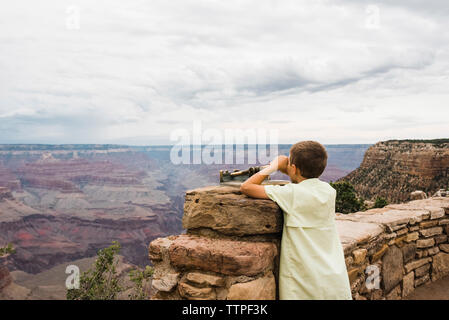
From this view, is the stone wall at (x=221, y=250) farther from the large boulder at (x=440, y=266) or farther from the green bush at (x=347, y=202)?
the green bush at (x=347, y=202)

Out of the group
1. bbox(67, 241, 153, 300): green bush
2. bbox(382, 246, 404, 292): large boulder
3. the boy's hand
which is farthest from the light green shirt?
bbox(67, 241, 153, 300): green bush

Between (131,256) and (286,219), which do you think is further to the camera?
(131,256)

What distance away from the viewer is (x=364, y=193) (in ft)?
121

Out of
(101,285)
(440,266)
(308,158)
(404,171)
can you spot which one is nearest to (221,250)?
(308,158)

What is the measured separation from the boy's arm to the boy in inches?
2.6

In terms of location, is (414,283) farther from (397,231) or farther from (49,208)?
(49,208)

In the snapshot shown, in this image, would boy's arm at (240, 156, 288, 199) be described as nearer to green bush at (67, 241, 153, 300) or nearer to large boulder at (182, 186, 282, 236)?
large boulder at (182, 186, 282, 236)

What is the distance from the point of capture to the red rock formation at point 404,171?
3556 cm

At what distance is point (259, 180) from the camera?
8.05 ft

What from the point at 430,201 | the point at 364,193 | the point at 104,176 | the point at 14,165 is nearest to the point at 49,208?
the point at 104,176

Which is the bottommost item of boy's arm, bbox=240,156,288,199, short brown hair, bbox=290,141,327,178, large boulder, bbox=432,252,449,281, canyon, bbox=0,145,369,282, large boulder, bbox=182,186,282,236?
canyon, bbox=0,145,369,282

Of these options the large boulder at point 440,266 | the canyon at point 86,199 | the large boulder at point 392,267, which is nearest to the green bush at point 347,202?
the large boulder at point 440,266

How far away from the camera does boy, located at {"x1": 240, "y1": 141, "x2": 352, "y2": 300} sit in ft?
6.86

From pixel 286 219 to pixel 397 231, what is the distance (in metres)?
3.11
